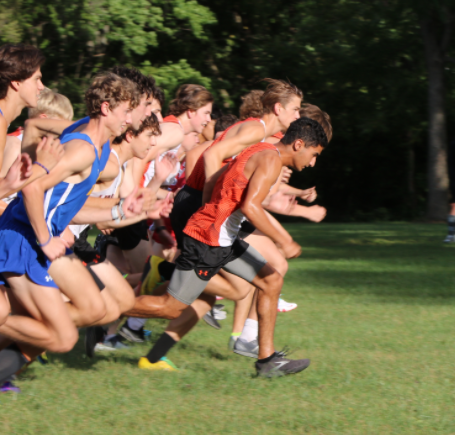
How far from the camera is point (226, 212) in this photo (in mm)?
4637

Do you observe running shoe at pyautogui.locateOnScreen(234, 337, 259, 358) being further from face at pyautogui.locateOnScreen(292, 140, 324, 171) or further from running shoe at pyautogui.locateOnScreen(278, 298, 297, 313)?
running shoe at pyautogui.locateOnScreen(278, 298, 297, 313)

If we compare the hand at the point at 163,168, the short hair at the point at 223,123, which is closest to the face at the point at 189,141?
the short hair at the point at 223,123

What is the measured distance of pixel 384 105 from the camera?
20359 mm

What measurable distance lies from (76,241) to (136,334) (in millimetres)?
1045

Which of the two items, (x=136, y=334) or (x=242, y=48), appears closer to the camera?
(x=136, y=334)

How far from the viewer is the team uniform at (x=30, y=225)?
13.0 feet

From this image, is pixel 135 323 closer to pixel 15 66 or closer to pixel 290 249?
pixel 290 249

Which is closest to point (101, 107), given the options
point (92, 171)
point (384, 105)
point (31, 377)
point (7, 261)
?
point (92, 171)

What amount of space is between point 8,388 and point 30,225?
1027 mm

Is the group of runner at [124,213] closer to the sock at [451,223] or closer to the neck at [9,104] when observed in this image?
the neck at [9,104]

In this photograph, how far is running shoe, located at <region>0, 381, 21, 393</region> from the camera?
166 inches

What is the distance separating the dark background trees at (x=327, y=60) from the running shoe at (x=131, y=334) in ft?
43.0

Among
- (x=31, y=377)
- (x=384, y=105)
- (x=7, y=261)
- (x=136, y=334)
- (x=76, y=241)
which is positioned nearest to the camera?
(x=7, y=261)

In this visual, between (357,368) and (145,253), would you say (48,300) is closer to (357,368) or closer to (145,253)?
(357,368)
